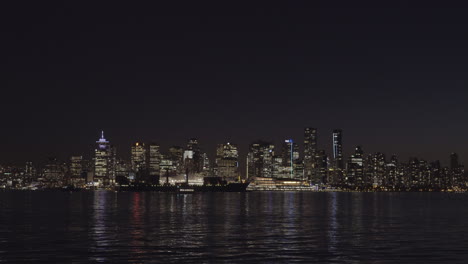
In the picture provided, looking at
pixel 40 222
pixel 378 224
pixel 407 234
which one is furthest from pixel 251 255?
pixel 40 222

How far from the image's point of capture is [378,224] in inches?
3162

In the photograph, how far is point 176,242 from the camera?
55.1m

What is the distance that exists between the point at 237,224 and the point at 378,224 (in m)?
17.8

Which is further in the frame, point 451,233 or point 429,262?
point 451,233

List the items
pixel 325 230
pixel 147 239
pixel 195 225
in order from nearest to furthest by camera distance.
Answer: pixel 147 239
pixel 325 230
pixel 195 225

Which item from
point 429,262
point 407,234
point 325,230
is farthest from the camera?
point 325,230

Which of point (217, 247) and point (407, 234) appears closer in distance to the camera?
point (217, 247)

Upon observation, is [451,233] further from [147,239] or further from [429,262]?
→ [147,239]

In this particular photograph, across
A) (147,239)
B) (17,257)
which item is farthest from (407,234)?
(17,257)

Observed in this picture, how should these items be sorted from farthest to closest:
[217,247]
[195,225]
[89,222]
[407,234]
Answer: [89,222] → [195,225] → [407,234] → [217,247]

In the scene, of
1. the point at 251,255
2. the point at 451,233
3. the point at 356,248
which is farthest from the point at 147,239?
the point at 451,233

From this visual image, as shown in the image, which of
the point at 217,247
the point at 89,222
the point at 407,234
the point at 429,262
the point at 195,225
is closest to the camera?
the point at 429,262

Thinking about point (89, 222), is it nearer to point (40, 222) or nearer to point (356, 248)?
point (40, 222)

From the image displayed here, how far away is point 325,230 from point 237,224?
1183 cm
